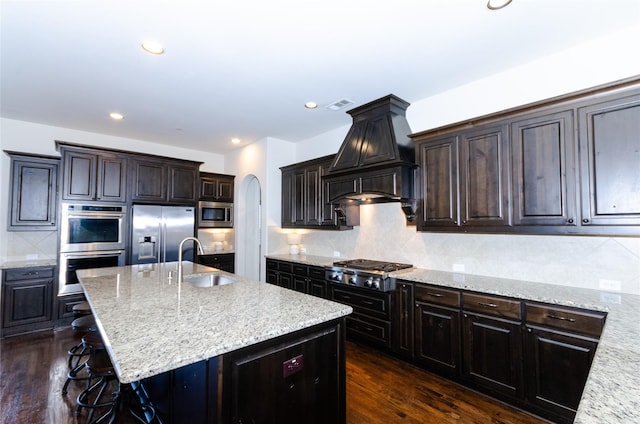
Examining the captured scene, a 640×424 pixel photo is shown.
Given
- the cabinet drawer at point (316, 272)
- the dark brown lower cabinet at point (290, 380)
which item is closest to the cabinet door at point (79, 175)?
the cabinet drawer at point (316, 272)

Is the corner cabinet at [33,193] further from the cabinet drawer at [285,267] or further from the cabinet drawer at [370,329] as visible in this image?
the cabinet drawer at [370,329]

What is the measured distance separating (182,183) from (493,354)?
5002mm

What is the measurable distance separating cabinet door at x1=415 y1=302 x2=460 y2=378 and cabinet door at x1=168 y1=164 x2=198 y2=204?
4.19 metres

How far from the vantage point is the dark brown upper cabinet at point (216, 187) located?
559 centimetres

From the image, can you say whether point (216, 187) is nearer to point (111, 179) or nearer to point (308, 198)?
point (111, 179)

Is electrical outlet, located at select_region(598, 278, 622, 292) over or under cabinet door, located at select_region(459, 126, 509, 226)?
under

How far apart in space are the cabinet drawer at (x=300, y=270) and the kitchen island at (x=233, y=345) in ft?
6.52

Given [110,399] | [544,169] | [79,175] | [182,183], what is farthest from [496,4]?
[79,175]

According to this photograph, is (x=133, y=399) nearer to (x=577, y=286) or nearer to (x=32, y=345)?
(x=32, y=345)

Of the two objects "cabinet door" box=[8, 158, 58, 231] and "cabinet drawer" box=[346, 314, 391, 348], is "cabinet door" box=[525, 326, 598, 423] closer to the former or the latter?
"cabinet drawer" box=[346, 314, 391, 348]

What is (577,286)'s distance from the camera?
2.48 metres

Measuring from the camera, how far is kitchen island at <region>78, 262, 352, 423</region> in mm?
1229

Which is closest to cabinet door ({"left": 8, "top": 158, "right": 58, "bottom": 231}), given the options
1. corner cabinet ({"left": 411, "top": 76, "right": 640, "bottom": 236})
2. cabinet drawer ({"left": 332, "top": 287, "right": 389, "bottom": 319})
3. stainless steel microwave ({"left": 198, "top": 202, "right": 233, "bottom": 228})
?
stainless steel microwave ({"left": 198, "top": 202, "right": 233, "bottom": 228})

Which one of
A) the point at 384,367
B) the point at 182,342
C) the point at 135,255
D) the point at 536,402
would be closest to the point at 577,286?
the point at 536,402
